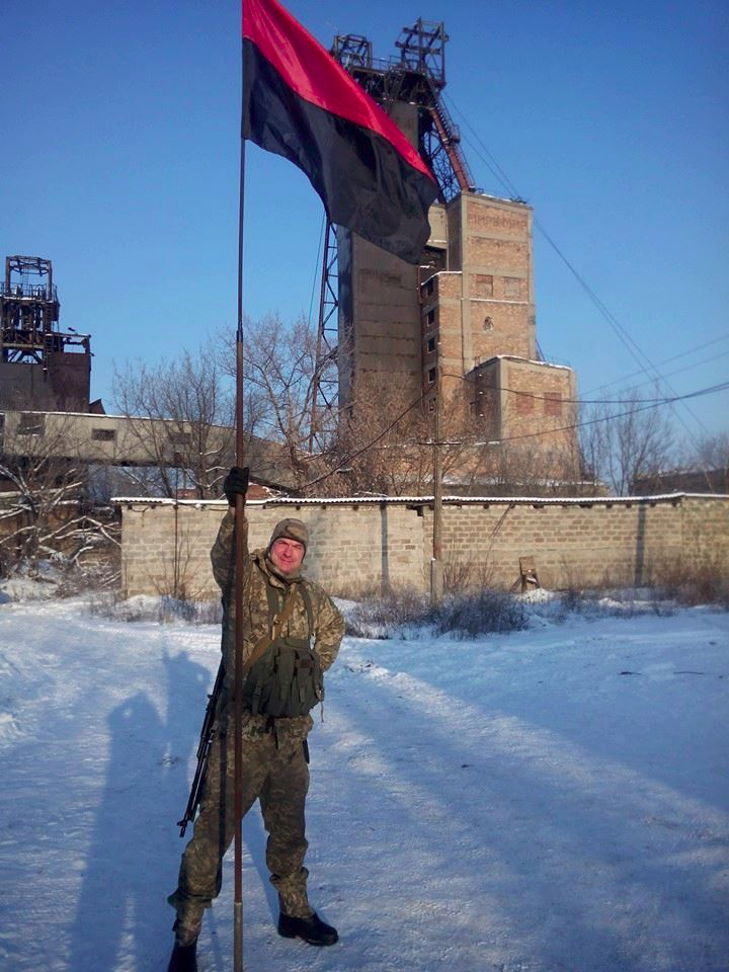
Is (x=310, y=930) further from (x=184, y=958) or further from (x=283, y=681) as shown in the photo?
(x=283, y=681)

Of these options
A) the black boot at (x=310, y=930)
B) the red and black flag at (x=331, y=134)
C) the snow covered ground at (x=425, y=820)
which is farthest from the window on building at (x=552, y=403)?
the black boot at (x=310, y=930)

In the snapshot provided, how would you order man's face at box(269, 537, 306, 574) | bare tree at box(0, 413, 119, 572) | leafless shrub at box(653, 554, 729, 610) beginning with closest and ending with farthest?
man's face at box(269, 537, 306, 574), leafless shrub at box(653, 554, 729, 610), bare tree at box(0, 413, 119, 572)

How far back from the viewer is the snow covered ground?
3379mm

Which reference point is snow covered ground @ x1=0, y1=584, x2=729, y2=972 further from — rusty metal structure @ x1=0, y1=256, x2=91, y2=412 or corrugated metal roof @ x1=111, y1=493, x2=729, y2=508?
rusty metal structure @ x1=0, y1=256, x2=91, y2=412

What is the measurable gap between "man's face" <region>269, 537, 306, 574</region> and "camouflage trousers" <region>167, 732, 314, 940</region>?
0.75 meters

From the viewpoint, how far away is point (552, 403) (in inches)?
1649

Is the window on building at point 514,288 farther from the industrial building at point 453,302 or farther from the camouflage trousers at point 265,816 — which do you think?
the camouflage trousers at point 265,816

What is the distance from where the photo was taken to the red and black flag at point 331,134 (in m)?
4.32

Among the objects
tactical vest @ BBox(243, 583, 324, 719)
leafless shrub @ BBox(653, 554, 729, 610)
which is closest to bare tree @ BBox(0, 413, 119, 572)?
leafless shrub @ BBox(653, 554, 729, 610)

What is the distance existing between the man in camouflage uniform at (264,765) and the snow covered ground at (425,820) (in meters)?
0.23

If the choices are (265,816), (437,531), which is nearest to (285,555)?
(265,816)

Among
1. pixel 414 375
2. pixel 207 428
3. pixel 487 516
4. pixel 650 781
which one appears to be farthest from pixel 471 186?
pixel 650 781

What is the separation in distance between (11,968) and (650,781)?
4.22 meters

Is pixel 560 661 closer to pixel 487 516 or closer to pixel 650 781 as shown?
pixel 650 781
